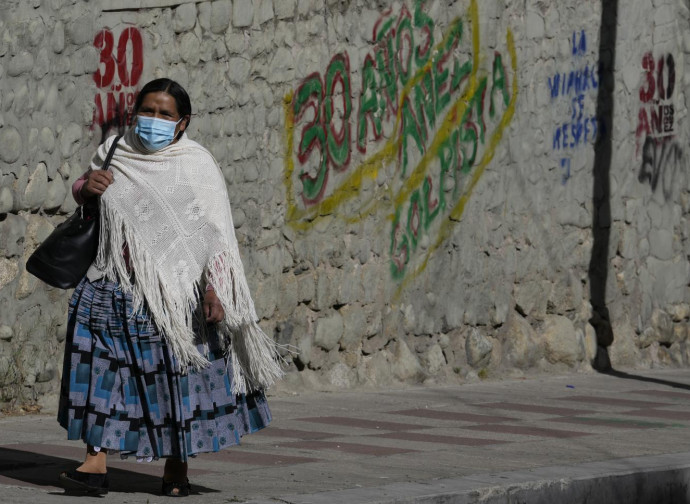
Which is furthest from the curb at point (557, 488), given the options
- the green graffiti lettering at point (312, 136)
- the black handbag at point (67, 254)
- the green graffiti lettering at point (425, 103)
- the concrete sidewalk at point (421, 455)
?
the green graffiti lettering at point (425, 103)

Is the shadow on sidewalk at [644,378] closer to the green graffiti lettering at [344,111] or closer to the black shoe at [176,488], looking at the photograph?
the green graffiti lettering at [344,111]

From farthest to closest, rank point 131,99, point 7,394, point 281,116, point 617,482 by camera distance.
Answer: point 281,116
point 131,99
point 7,394
point 617,482

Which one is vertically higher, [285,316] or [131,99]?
[131,99]

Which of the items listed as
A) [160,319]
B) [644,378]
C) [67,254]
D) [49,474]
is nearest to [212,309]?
[160,319]

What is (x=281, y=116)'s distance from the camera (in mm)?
8922

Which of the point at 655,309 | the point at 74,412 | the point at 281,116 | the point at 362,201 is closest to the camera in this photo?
the point at 74,412

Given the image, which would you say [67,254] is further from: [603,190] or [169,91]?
[603,190]

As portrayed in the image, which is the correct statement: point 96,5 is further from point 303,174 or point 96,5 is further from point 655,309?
point 655,309

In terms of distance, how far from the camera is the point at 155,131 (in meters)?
5.21

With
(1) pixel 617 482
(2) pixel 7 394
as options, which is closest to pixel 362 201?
(2) pixel 7 394

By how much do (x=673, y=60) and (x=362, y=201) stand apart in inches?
161

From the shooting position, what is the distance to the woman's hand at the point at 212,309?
5215 millimetres

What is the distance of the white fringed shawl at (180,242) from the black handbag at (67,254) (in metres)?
0.05

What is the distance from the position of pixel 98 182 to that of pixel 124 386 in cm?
72
